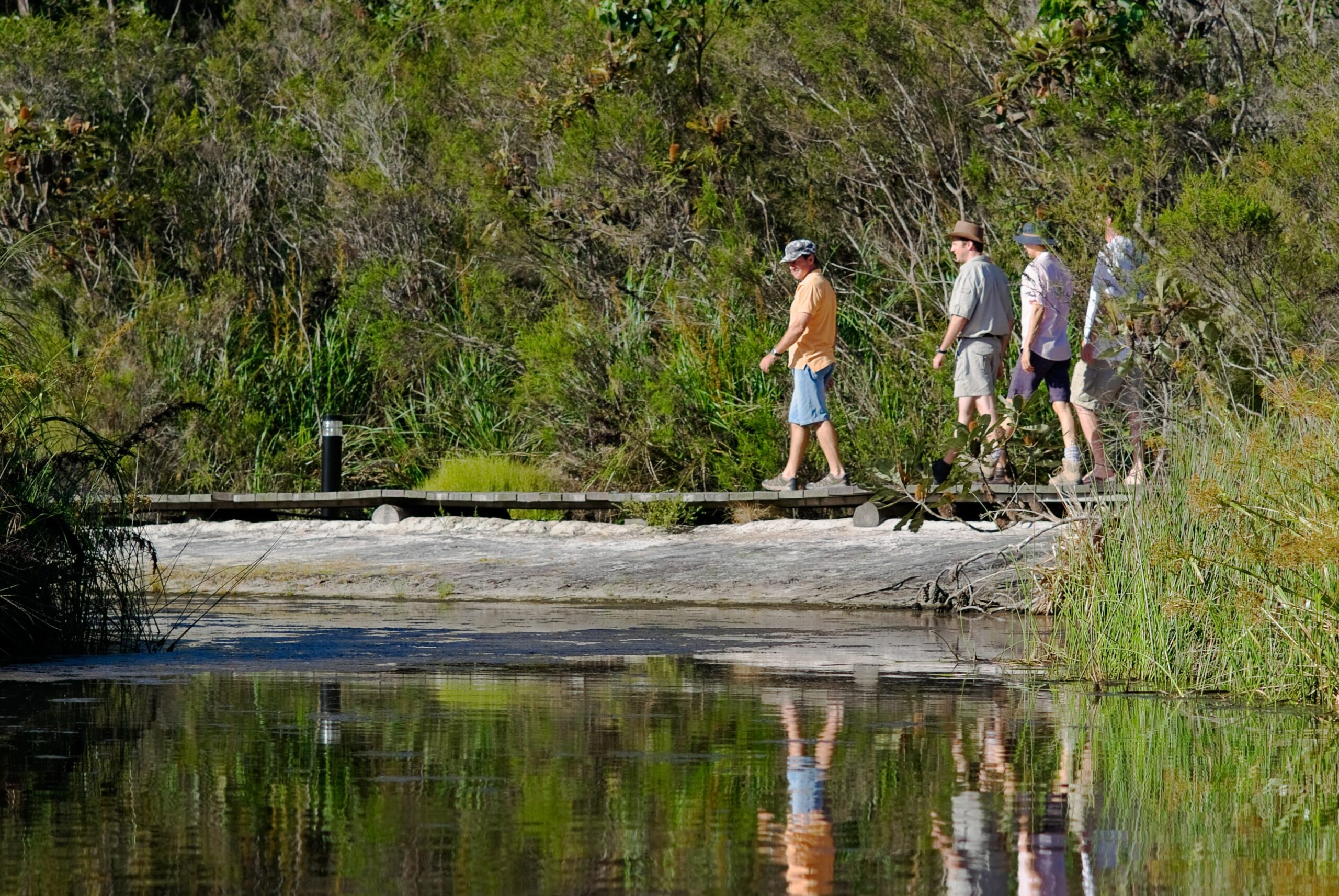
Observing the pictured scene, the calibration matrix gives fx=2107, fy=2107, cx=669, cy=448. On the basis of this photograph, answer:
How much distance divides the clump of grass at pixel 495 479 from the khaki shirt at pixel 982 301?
4049mm

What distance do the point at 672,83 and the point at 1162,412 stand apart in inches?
368

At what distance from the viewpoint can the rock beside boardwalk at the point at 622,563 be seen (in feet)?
41.5

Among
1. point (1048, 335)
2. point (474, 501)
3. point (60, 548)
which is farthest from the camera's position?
point (474, 501)

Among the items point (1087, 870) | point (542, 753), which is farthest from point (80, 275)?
point (1087, 870)

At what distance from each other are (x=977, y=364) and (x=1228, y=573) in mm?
6095

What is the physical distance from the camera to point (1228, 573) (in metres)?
8.33

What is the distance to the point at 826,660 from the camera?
31.1 ft

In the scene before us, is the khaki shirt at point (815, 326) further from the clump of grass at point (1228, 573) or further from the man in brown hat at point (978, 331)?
the clump of grass at point (1228, 573)

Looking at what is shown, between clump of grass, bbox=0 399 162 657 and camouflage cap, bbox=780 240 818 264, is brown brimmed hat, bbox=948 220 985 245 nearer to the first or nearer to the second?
camouflage cap, bbox=780 240 818 264

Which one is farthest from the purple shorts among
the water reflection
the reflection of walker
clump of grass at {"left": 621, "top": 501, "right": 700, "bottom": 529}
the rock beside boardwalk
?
the reflection of walker

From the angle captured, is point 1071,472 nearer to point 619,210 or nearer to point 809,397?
point 809,397

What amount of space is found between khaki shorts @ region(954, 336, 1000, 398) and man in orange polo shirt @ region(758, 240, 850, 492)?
3.45 feet

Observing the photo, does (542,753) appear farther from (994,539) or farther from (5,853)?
(994,539)

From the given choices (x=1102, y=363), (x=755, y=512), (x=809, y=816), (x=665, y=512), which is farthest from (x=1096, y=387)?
(x=809, y=816)
